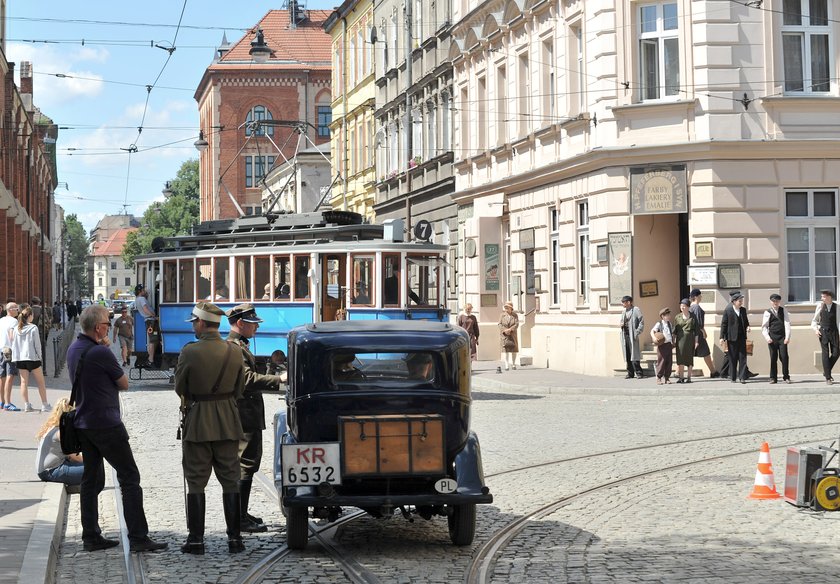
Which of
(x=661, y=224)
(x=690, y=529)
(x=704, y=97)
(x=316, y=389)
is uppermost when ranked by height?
(x=704, y=97)

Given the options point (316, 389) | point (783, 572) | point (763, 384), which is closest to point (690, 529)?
point (783, 572)

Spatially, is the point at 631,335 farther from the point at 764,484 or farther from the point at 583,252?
the point at 764,484

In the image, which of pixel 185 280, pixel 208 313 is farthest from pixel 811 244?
pixel 208 313

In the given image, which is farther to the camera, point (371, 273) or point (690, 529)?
point (371, 273)

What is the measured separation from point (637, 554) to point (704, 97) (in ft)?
64.4

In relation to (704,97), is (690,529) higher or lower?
lower

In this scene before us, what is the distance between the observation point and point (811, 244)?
1096 inches

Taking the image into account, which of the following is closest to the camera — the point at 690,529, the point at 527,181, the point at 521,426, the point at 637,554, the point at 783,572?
the point at 783,572

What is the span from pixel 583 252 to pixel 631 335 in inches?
158

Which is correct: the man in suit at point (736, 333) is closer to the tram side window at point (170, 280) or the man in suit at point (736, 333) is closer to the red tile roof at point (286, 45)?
the tram side window at point (170, 280)

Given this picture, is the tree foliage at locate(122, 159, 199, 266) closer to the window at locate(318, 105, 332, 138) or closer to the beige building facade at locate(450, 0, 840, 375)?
the window at locate(318, 105, 332, 138)

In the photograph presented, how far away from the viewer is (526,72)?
3469cm

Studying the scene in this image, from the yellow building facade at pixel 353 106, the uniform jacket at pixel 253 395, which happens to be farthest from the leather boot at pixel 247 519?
the yellow building facade at pixel 353 106

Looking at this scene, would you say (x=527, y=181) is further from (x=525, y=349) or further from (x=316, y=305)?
(x=316, y=305)
